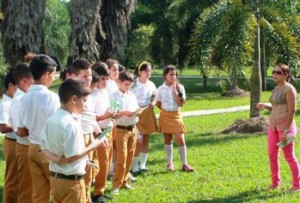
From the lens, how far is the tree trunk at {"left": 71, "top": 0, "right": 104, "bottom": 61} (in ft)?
36.5

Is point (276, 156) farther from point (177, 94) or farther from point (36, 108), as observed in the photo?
point (36, 108)

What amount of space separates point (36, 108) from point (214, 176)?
4.05 m

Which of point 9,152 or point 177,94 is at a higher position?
point 177,94

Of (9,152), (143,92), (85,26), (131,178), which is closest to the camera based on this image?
(9,152)

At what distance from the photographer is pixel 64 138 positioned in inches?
174

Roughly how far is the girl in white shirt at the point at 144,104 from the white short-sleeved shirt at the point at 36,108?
3539 millimetres

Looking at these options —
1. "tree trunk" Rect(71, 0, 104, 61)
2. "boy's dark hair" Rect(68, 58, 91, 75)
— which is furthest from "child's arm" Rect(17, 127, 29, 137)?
"tree trunk" Rect(71, 0, 104, 61)

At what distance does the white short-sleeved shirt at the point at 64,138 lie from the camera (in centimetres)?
443

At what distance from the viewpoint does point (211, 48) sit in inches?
523

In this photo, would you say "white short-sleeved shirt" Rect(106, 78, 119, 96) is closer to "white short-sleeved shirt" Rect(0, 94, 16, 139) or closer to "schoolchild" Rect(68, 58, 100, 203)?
"schoolchild" Rect(68, 58, 100, 203)

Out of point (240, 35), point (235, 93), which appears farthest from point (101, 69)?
point (235, 93)

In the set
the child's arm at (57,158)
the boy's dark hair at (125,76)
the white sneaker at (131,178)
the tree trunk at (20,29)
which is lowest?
the white sneaker at (131,178)

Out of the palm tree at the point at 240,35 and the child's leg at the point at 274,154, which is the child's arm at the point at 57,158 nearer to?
the child's leg at the point at 274,154

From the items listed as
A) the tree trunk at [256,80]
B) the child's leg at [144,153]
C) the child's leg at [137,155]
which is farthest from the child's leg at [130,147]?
the tree trunk at [256,80]
